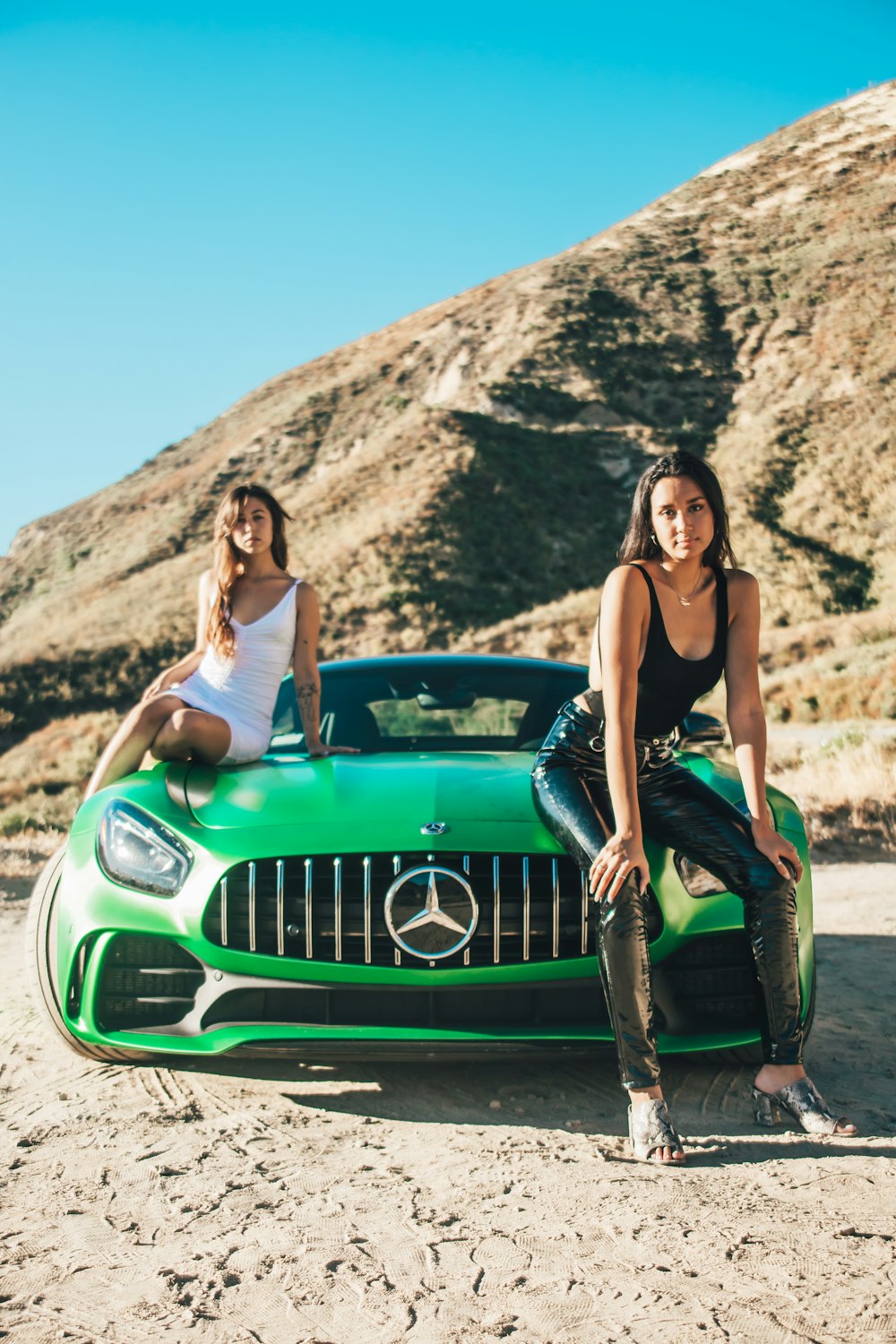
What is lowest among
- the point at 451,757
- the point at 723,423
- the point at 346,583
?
the point at 451,757

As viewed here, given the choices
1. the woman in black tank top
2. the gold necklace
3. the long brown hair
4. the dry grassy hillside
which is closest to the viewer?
the woman in black tank top

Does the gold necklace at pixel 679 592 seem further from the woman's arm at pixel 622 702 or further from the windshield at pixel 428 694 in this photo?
the windshield at pixel 428 694

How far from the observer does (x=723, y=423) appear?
44.3 metres

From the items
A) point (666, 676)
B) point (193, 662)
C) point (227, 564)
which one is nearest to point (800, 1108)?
point (666, 676)

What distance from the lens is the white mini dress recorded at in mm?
4242

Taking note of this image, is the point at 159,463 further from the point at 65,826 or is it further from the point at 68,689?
the point at 65,826

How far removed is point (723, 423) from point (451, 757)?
42507mm

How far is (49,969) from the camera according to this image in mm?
3504

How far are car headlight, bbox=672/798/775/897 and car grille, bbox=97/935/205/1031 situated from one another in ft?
4.50

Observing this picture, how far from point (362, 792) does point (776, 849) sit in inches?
48.5

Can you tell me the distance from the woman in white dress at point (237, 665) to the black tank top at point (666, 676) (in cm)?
138

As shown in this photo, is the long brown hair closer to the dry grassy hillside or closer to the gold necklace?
the gold necklace

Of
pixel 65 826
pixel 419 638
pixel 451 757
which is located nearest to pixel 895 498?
pixel 419 638

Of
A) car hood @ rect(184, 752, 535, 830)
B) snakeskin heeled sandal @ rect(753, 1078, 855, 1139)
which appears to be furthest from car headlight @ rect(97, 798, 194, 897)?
snakeskin heeled sandal @ rect(753, 1078, 855, 1139)
